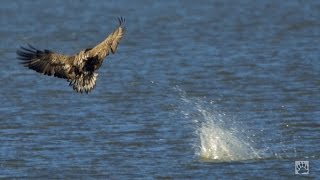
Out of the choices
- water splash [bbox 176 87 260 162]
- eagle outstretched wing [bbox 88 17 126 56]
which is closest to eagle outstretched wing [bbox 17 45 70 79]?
eagle outstretched wing [bbox 88 17 126 56]

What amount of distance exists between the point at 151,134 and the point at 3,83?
3.89m

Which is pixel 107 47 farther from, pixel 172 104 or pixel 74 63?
pixel 172 104

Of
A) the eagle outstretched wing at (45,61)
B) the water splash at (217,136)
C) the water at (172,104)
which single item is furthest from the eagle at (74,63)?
the water splash at (217,136)

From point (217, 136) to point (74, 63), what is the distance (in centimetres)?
167

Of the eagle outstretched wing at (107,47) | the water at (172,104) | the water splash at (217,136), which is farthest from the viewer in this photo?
the water splash at (217,136)

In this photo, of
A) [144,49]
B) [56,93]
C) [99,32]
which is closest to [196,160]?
[56,93]

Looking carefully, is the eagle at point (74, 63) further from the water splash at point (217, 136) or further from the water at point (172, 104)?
the water splash at point (217, 136)

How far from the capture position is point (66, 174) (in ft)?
33.5

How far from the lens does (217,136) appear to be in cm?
1128

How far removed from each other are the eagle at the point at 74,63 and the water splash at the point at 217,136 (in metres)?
1.22

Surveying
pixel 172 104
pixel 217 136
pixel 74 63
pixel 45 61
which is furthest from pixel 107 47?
pixel 172 104

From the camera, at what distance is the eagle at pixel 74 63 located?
1020 centimetres

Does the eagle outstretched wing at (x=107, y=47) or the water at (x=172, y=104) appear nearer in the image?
the eagle outstretched wing at (x=107, y=47)

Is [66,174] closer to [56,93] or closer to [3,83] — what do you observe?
[56,93]
